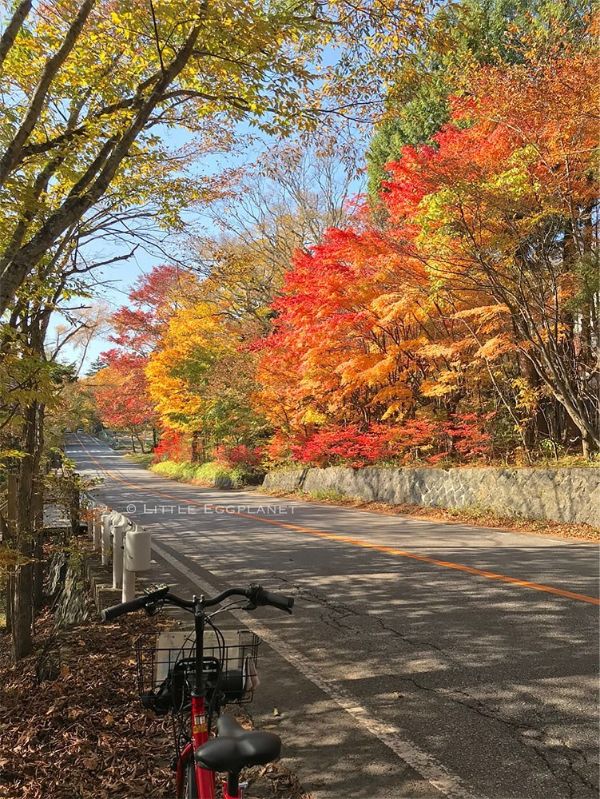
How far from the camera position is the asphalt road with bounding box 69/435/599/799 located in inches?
112

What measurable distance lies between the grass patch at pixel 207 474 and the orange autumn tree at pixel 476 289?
8.97 m

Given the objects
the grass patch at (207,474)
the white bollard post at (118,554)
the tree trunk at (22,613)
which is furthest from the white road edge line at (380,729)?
the grass patch at (207,474)

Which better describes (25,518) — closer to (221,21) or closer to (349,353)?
(221,21)

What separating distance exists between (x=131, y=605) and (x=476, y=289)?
36.5ft

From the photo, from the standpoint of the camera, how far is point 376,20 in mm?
4844

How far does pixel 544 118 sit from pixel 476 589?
8.63 m

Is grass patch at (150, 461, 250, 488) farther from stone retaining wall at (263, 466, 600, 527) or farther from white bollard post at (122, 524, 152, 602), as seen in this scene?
white bollard post at (122, 524, 152, 602)

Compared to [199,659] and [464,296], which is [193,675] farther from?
[464,296]

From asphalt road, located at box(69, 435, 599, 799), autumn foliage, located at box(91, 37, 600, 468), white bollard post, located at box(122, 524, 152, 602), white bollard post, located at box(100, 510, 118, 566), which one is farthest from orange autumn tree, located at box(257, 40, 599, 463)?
white bollard post, located at box(122, 524, 152, 602)

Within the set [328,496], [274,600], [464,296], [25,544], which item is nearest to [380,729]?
[274,600]

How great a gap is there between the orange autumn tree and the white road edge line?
8121 mm

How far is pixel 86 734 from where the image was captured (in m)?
3.51

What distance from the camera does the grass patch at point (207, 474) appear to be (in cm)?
2659

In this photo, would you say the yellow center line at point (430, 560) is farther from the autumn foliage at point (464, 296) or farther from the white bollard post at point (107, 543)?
the autumn foliage at point (464, 296)
